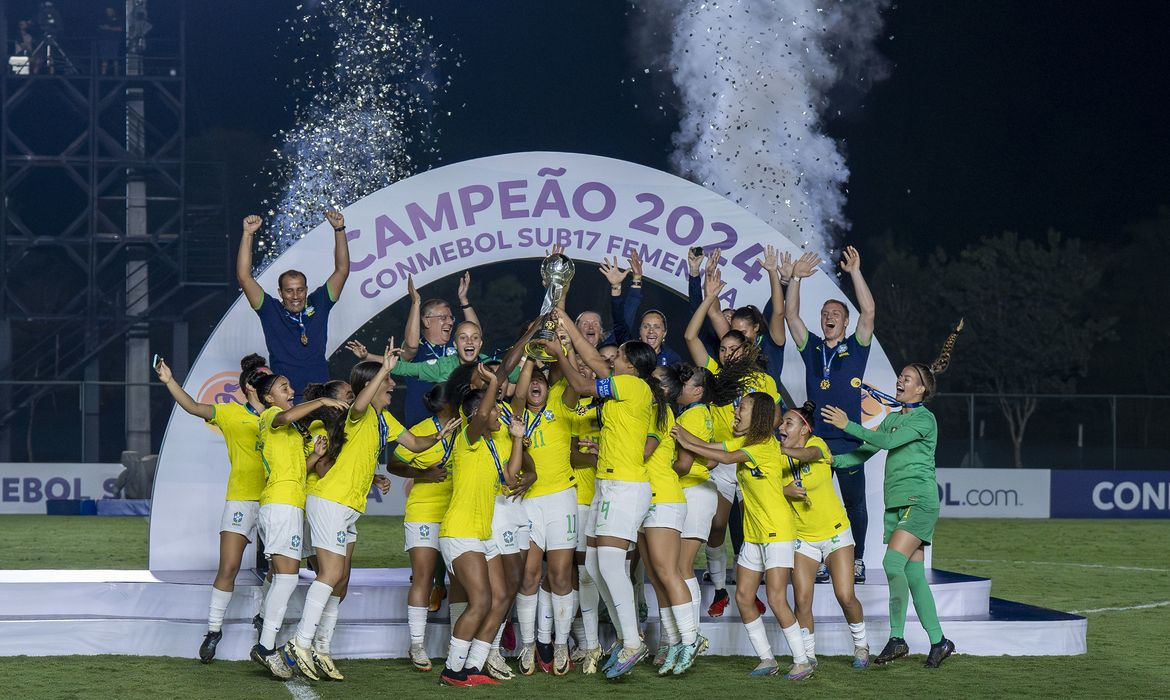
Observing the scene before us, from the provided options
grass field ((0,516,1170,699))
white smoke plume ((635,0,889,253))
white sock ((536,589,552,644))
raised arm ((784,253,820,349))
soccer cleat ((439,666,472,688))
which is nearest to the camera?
grass field ((0,516,1170,699))

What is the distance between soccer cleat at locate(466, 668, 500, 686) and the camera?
7605 millimetres

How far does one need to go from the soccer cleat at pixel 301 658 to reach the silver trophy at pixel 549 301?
2165 millimetres

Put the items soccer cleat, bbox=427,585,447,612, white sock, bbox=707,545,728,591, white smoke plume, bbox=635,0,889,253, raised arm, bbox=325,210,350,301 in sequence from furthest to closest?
white smoke plume, bbox=635,0,889,253 → raised arm, bbox=325,210,350,301 → white sock, bbox=707,545,728,591 → soccer cleat, bbox=427,585,447,612

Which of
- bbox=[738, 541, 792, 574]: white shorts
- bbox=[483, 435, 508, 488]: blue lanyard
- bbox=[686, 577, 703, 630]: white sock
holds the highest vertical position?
bbox=[483, 435, 508, 488]: blue lanyard

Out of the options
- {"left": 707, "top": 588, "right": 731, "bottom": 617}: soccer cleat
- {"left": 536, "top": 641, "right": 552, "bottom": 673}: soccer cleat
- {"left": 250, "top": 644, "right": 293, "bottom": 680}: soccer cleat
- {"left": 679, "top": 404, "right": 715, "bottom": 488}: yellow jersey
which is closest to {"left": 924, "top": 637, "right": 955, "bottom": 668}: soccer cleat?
{"left": 707, "top": 588, "right": 731, "bottom": 617}: soccer cleat

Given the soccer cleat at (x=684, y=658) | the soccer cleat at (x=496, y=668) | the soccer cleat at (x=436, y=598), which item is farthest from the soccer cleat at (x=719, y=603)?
the soccer cleat at (x=436, y=598)

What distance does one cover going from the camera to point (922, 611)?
27.1 feet

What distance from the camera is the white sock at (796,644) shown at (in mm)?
7949

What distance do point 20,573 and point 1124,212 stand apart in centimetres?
5051

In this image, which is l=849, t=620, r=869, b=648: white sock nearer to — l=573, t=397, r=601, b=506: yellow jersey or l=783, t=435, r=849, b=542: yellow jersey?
l=783, t=435, r=849, b=542: yellow jersey

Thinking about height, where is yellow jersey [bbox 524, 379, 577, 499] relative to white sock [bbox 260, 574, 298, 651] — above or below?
above

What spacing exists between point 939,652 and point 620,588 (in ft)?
7.04

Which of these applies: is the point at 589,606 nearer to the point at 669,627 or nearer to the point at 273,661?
the point at 669,627

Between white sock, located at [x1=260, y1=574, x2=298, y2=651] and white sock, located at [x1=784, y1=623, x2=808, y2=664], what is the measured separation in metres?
2.97
